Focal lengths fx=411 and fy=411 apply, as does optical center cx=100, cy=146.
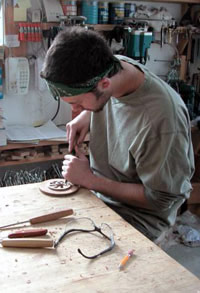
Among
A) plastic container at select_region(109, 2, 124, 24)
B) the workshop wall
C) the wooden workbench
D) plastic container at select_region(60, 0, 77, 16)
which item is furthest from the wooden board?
plastic container at select_region(109, 2, 124, 24)

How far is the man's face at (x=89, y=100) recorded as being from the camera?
134cm

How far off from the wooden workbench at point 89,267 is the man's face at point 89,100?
14.4 inches

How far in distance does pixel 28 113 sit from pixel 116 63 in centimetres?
167

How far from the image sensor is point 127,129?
153cm

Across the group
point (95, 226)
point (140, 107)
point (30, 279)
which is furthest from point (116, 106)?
point (30, 279)

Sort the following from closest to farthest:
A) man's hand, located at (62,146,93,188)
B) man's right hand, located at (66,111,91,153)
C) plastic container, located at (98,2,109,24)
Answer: man's hand, located at (62,146,93,188)
man's right hand, located at (66,111,91,153)
plastic container, located at (98,2,109,24)

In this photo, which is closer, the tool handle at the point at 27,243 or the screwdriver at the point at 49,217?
the tool handle at the point at 27,243

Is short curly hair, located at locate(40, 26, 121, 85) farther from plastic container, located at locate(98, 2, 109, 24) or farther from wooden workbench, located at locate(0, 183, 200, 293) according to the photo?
plastic container, located at locate(98, 2, 109, 24)

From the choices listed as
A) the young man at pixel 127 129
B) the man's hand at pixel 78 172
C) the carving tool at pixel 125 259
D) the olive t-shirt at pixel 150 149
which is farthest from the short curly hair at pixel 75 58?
the carving tool at pixel 125 259

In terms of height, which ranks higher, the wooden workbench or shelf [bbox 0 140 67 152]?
the wooden workbench

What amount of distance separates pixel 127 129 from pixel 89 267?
603 mm

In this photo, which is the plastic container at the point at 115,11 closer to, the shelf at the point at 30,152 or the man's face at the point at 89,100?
the shelf at the point at 30,152

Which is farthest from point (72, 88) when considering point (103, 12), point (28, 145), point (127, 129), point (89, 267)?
point (103, 12)

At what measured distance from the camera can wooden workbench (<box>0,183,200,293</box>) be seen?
100cm
